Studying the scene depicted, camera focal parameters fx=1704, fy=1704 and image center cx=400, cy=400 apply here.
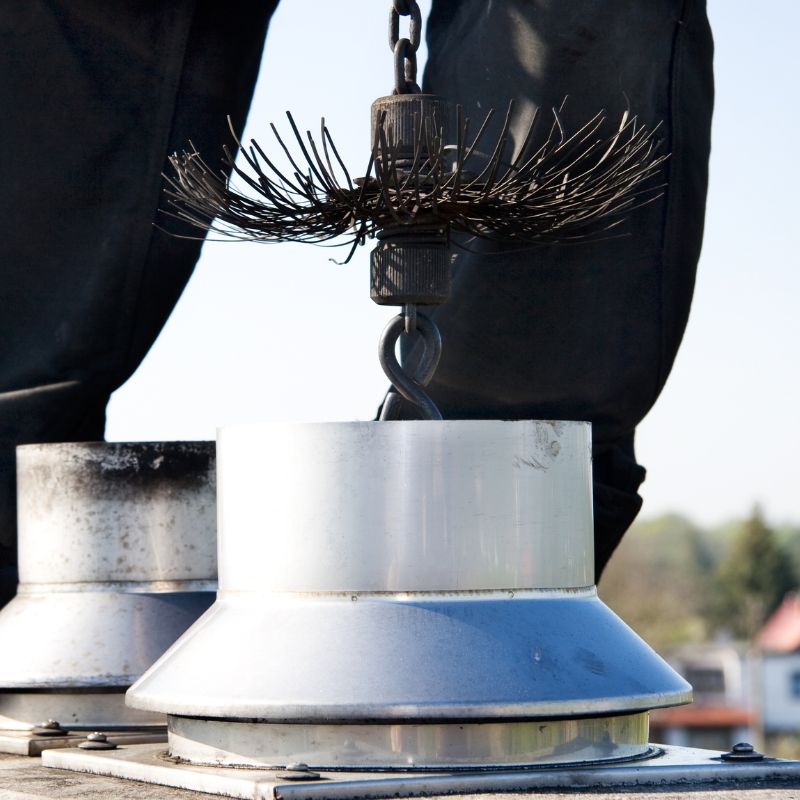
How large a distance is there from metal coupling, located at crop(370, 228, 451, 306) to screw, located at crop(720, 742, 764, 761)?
1.90 feet

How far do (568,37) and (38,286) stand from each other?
3.05 feet

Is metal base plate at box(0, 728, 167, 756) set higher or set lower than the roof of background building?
higher

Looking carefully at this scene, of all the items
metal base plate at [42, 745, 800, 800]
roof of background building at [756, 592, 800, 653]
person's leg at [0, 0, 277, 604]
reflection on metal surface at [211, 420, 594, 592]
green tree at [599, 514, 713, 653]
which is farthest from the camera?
green tree at [599, 514, 713, 653]

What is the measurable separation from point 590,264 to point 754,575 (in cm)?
6004

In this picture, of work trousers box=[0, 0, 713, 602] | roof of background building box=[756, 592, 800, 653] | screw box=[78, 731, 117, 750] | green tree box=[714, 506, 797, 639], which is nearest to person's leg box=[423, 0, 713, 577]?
work trousers box=[0, 0, 713, 602]

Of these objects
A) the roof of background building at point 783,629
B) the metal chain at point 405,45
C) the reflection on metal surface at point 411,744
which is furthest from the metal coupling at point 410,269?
the roof of background building at point 783,629

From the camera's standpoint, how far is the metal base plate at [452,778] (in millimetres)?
1574

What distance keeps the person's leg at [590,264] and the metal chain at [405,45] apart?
328mm

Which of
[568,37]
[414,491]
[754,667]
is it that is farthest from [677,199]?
[754,667]

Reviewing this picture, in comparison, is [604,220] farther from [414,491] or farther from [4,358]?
[4,358]

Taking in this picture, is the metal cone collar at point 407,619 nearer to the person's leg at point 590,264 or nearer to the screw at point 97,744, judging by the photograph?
the screw at point 97,744

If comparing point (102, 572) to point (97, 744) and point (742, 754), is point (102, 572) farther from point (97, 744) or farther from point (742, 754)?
point (742, 754)

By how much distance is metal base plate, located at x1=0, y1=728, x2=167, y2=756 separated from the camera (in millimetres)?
2098

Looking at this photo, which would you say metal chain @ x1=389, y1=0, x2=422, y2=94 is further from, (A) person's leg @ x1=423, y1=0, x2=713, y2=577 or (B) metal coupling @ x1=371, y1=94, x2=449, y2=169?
(A) person's leg @ x1=423, y1=0, x2=713, y2=577
